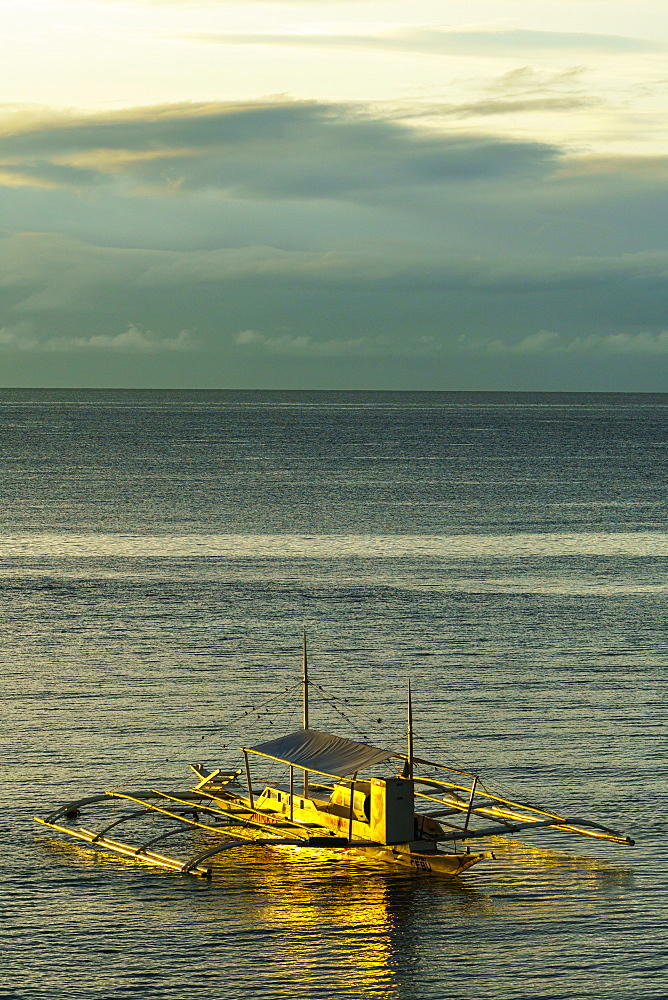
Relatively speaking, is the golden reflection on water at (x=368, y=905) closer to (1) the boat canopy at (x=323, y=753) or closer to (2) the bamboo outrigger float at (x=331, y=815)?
(2) the bamboo outrigger float at (x=331, y=815)

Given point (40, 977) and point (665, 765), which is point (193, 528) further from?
point (40, 977)

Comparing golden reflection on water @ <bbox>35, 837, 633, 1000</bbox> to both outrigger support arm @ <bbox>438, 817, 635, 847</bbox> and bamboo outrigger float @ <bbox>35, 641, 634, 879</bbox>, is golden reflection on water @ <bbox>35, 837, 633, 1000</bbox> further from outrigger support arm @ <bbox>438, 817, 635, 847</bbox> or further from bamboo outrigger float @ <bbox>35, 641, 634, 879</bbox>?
outrigger support arm @ <bbox>438, 817, 635, 847</bbox>

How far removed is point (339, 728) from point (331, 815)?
51.4ft

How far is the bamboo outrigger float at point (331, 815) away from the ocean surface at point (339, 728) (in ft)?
2.77

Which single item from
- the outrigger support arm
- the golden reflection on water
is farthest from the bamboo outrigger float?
the golden reflection on water

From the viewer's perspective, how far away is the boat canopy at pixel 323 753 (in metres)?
50.4

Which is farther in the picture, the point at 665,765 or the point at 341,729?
the point at 341,729

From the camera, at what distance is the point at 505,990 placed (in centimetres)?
3975

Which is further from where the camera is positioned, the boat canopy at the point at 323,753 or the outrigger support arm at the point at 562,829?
the boat canopy at the point at 323,753

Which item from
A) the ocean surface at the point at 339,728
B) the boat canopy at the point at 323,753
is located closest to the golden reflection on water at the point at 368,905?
the ocean surface at the point at 339,728

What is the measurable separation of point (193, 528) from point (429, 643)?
63.1 metres

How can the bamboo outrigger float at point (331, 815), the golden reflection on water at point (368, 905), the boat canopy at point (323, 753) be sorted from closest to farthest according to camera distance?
the golden reflection on water at point (368, 905)
the bamboo outrigger float at point (331, 815)
the boat canopy at point (323, 753)

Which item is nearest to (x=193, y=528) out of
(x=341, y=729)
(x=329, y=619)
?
(x=329, y=619)

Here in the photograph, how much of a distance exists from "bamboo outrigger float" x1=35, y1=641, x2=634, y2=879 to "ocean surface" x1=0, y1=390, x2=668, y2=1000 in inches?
33.2
